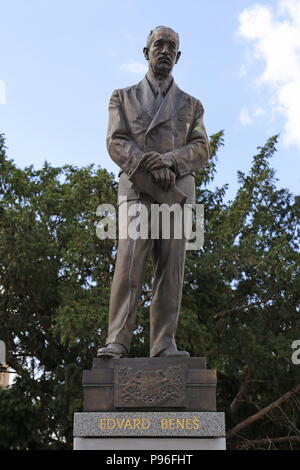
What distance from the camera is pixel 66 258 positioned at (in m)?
15.2

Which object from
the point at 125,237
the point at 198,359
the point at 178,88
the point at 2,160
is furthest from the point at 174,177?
the point at 2,160

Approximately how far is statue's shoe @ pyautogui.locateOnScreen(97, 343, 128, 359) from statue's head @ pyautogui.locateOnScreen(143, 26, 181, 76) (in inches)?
104

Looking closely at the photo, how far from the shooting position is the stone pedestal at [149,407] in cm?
508

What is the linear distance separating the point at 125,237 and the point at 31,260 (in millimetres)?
9501

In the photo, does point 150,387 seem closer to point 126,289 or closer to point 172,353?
point 172,353

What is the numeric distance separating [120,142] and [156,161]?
0.46 metres

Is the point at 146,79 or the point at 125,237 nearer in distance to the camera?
the point at 125,237

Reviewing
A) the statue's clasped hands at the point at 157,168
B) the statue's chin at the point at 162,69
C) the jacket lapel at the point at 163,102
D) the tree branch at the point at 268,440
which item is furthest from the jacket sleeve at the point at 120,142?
the tree branch at the point at 268,440

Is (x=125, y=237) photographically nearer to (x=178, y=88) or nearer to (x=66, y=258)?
(x=178, y=88)

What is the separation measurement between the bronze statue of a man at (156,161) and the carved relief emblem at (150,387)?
262mm

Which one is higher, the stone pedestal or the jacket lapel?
the jacket lapel

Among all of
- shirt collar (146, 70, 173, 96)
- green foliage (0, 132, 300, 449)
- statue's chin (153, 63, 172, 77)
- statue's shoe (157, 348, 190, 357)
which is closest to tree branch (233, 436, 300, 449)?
green foliage (0, 132, 300, 449)

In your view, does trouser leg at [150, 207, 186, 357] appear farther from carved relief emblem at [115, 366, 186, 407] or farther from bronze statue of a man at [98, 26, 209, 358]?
carved relief emblem at [115, 366, 186, 407]

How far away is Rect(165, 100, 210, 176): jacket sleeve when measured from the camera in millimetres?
5993
